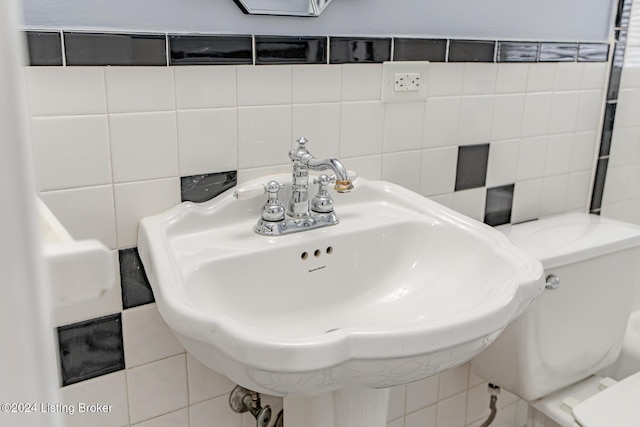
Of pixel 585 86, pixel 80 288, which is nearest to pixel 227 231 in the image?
pixel 80 288

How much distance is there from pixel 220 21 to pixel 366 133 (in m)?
0.40

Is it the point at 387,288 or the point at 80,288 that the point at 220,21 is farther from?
the point at 80,288

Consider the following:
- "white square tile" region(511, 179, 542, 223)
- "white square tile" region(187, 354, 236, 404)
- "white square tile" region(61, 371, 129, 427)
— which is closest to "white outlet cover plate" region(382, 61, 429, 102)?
"white square tile" region(511, 179, 542, 223)

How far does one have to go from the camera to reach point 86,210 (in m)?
1.01

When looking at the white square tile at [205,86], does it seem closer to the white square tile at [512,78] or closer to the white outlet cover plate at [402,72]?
the white outlet cover plate at [402,72]

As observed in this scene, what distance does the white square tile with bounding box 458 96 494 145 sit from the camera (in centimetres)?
143

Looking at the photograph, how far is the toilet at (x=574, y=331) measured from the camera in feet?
4.42

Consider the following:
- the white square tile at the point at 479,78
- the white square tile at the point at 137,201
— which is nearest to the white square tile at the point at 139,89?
the white square tile at the point at 137,201

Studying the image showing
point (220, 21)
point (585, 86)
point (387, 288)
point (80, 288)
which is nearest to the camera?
point (80, 288)

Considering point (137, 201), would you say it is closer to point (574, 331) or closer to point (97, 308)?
point (97, 308)

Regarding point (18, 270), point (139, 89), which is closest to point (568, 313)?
point (139, 89)

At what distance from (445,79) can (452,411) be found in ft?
2.98

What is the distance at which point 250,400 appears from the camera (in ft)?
4.09

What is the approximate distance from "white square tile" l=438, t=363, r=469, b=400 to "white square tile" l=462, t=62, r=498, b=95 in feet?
2.40
